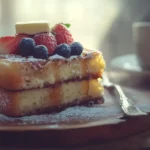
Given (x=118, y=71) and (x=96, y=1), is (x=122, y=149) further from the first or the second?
(x=96, y=1)

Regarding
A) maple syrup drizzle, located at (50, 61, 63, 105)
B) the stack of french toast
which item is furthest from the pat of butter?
maple syrup drizzle, located at (50, 61, 63, 105)

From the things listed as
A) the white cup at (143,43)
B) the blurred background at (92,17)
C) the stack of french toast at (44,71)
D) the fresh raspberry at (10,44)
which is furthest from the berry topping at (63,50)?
the blurred background at (92,17)

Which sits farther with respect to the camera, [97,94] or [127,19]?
[127,19]

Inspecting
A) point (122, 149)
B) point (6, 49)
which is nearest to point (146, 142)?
point (122, 149)

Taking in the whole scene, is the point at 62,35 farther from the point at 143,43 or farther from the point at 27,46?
the point at 143,43

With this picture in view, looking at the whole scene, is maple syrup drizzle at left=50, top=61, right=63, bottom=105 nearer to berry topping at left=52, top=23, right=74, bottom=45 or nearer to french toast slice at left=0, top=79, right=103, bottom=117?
french toast slice at left=0, top=79, right=103, bottom=117

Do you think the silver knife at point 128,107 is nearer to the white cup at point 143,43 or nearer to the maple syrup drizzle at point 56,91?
the maple syrup drizzle at point 56,91
